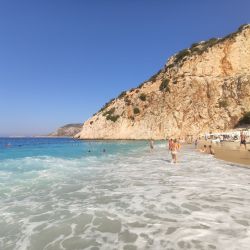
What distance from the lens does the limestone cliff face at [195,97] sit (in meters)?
63.3

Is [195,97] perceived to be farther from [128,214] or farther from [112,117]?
[128,214]

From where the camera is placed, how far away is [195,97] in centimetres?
6762

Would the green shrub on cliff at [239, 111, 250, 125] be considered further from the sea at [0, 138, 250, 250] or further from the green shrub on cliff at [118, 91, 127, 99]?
the sea at [0, 138, 250, 250]

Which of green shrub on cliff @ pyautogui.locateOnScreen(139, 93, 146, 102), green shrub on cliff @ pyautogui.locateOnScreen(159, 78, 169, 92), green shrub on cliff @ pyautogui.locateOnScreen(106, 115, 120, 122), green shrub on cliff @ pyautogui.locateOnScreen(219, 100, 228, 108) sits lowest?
green shrub on cliff @ pyautogui.locateOnScreen(106, 115, 120, 122)

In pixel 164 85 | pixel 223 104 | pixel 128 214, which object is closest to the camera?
pixel 128 214

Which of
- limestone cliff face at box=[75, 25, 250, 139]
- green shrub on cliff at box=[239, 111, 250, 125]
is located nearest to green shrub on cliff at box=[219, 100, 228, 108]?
limestone cliff face at box=[75, 25, 250, 139]

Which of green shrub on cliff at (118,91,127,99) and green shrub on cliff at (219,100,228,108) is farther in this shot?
green shrub on cliff at (118,91,127,99)

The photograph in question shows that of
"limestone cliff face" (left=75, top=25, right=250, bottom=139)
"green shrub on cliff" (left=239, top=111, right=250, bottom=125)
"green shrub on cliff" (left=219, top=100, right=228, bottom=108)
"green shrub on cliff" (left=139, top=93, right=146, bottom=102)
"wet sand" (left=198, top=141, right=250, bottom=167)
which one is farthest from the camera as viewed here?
"green shrub on cliff" (left=139, top=93, right=146, bottom=102)

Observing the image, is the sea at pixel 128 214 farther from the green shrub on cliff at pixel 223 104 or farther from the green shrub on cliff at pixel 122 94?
the green shrub on cliff at pixel 122 94

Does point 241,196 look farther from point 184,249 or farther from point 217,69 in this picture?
point 217,69

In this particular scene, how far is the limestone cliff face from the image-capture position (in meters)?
63.3

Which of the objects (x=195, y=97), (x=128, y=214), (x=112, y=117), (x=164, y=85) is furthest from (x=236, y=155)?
(x=112, y=117)

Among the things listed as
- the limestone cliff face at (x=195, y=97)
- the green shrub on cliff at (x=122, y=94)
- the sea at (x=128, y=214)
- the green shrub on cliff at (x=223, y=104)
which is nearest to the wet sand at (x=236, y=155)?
the sea at (x=128, y=214)

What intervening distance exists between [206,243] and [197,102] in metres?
63.5
